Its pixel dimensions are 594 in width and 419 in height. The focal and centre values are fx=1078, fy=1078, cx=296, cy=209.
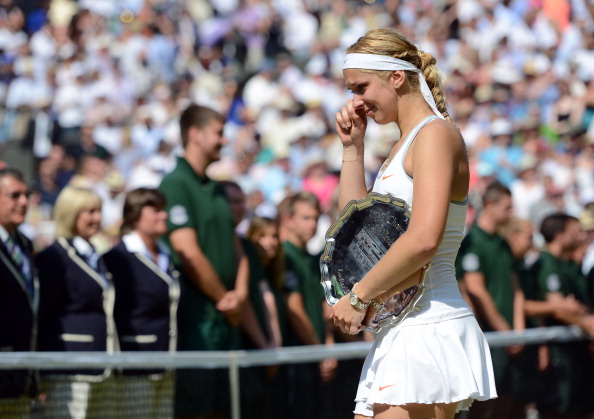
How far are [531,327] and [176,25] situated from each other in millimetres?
11389

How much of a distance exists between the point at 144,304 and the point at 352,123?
266cm

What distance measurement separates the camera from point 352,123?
4090 millimetres

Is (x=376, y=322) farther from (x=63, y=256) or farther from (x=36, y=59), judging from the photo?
(x=36, y=59)

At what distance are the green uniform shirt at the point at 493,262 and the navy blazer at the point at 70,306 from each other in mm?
3219

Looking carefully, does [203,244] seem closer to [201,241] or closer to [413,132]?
[201,241]

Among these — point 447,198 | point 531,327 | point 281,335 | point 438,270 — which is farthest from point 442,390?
point 531,327

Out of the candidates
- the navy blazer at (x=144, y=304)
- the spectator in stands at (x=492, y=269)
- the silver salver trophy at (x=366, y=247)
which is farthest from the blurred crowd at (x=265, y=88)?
the silver salver trophy at (x=366, y=247)

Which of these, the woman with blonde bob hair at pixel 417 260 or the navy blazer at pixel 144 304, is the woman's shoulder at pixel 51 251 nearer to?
the navy blazer at pixel 144 304

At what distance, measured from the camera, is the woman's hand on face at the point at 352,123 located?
400cm

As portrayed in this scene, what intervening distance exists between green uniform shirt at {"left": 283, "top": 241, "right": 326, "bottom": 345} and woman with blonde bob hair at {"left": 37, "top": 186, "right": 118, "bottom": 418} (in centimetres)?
166

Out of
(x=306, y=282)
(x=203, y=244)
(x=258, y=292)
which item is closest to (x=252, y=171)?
(x=306, y=282)

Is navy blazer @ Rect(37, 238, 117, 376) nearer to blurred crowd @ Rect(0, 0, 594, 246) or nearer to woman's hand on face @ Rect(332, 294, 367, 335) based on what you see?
woman's hand on face @ Rect(332, 294, 367, 335)

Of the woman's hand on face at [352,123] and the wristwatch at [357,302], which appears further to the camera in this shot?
the woman's hand on face at [352,123]

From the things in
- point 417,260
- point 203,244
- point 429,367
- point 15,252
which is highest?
point 203,244
